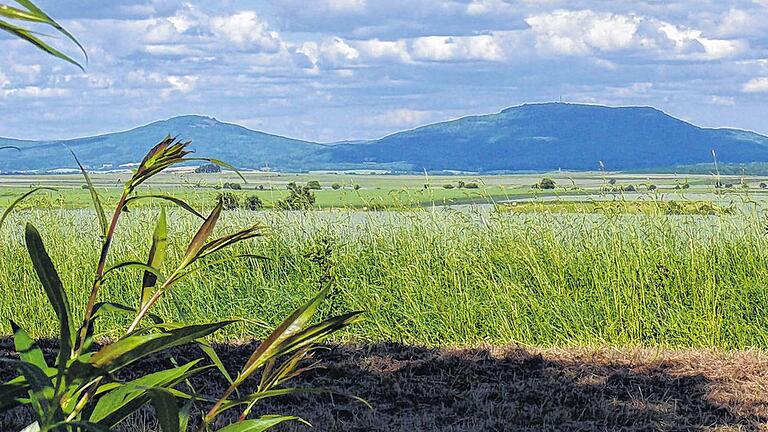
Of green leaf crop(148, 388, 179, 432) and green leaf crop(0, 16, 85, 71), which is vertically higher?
green leaf crop(0, 16, 85, 71)

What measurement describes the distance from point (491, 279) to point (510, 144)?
15762 centimetres

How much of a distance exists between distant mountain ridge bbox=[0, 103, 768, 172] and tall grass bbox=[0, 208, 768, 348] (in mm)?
117005

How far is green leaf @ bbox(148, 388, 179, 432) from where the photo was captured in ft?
4.29

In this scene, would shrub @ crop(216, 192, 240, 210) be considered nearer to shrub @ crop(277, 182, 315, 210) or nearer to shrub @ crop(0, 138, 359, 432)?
shrub @ crop(277, 182, 315, 210)

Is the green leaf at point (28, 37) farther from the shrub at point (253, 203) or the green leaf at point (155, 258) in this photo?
the shrub at point (253, 203)

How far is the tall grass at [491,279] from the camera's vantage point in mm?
6062

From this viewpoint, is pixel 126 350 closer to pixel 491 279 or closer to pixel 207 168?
pixel 207 168

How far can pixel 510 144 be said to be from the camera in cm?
16188

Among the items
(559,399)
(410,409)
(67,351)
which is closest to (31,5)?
(67,351)

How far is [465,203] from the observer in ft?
26.2

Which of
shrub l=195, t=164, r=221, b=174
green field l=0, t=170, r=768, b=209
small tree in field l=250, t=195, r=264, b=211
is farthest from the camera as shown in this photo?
small tree in field l=250, t=195, r=264, b=211

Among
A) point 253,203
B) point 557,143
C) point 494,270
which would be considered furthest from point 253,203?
point 557,143

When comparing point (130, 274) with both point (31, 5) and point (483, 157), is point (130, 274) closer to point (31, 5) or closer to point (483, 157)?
point (31, 5)

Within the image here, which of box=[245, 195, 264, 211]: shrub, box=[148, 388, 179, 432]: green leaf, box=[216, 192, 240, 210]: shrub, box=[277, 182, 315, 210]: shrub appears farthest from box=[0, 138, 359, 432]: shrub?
box=[245, 195, 264, 211]: shrub
